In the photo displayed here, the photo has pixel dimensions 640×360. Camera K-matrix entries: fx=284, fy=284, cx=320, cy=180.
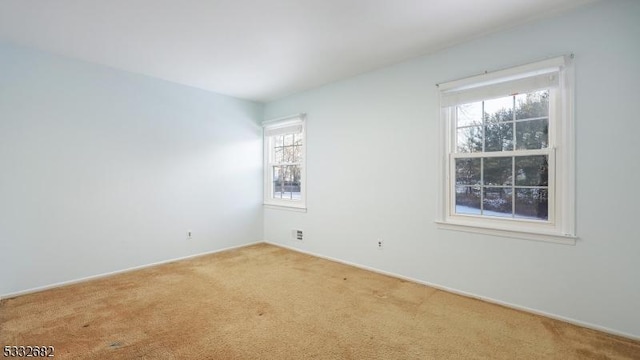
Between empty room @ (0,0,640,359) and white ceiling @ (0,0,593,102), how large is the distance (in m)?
0.02

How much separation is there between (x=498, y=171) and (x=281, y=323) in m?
2.38

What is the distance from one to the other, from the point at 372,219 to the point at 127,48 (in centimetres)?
324

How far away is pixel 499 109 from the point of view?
266cm

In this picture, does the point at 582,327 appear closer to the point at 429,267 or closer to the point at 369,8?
the point at 429,267

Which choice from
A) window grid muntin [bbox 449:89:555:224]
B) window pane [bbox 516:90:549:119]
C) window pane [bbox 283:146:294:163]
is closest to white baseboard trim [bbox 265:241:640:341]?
window grid muntin [bbox 449:89:555:224]

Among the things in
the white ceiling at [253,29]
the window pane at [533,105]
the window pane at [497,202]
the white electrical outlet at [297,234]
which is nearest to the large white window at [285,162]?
the white electrical outlet at [297,234]

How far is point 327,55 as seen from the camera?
308 centimetres

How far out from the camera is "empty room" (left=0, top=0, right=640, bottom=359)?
2100 mm

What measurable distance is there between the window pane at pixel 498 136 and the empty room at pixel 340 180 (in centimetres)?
2

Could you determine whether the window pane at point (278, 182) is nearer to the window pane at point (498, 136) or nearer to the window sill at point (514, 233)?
the window sill at point (514, 233)

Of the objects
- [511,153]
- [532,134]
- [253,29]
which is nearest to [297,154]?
[253,29]

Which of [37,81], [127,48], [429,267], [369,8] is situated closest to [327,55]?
[369,8]

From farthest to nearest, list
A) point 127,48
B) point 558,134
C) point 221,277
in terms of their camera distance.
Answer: point 221,277 → point 127,48 → point 558,134

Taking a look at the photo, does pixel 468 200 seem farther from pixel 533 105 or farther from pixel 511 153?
pixel 533 105
